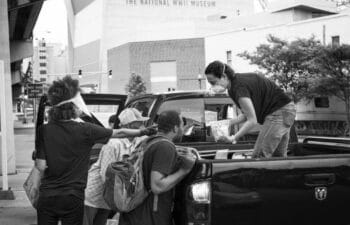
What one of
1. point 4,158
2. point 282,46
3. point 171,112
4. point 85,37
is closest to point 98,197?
point 171,112

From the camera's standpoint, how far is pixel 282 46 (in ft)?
130

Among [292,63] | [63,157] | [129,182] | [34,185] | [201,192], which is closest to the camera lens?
[201,192]

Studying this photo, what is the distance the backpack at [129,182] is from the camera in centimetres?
382

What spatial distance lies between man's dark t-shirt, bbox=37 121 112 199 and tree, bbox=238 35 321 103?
3251cm

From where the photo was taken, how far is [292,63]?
3844cm

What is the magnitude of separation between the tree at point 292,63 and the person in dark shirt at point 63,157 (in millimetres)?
32491

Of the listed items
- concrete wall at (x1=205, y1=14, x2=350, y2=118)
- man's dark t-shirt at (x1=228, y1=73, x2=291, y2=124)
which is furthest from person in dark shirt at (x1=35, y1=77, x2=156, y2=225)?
concrete wall at (x1=205, y1=14, x2=350, y2=118)

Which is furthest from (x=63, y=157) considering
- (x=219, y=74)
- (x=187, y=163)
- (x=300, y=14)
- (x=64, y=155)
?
(x=300, y=14)

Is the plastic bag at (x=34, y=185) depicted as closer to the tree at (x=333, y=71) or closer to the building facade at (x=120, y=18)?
the tree at (x=333, y=71)

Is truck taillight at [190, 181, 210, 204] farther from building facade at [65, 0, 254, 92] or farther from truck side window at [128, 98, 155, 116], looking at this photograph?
building facade at [65, 0, 254, 92]

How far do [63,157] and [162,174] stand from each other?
0.79 metres

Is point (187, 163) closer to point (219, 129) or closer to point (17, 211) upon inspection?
point (219, 129)

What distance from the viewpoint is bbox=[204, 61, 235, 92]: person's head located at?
15.9 ft

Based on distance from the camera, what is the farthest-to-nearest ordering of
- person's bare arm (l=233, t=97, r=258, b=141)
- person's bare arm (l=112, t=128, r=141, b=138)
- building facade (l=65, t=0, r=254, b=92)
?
building facade (l=65, t=0, r=254, b=92) < person's bare arm (l=233, t=97, r=258, b=141) < person's bare arm (l=112, t=128, r=141, b=138)
